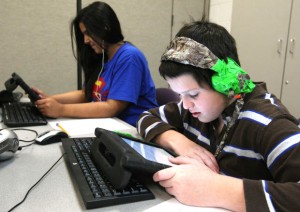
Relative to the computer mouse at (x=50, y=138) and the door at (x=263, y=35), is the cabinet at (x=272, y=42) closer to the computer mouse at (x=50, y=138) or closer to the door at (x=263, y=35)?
the door at (x=263, y=35)

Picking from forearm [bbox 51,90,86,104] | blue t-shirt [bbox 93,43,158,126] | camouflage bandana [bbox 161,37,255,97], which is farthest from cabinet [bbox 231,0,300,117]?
camouflage bandana [bbox 161,37,255,97]

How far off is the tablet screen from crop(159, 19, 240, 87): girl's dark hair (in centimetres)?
20

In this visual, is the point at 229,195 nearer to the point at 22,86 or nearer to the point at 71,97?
the point at 22,86

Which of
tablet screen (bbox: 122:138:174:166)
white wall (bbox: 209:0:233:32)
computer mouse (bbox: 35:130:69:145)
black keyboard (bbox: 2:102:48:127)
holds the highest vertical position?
white wall (bbox: 209:0:233:32)

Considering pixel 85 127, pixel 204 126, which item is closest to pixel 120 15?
pixel 85 127

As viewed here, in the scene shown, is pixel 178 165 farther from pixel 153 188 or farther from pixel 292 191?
pixel 292 191

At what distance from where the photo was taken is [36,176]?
0.69 m

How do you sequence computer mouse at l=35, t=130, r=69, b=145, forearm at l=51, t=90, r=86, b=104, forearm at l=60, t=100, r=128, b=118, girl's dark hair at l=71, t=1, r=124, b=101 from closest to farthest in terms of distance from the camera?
computer mouse at l=35, t=130, r=69, b=145 → forearm at l=60, t=100, r=128, b=118 → girl's dark hair at l=71, t=1, r=124, b=101 → forearm at l=51, t=90, r=86, b=104

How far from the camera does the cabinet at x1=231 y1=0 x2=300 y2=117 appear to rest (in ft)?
7.77

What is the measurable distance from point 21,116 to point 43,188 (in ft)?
2.39

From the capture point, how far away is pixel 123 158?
58 cm

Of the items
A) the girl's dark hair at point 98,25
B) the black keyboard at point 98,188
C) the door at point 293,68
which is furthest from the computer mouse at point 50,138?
the door at point 293,68

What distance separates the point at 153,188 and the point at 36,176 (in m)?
0.29

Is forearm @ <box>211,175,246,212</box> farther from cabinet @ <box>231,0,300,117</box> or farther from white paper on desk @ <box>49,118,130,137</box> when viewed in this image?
cabinet @ <box>231,0,300,117</box>
